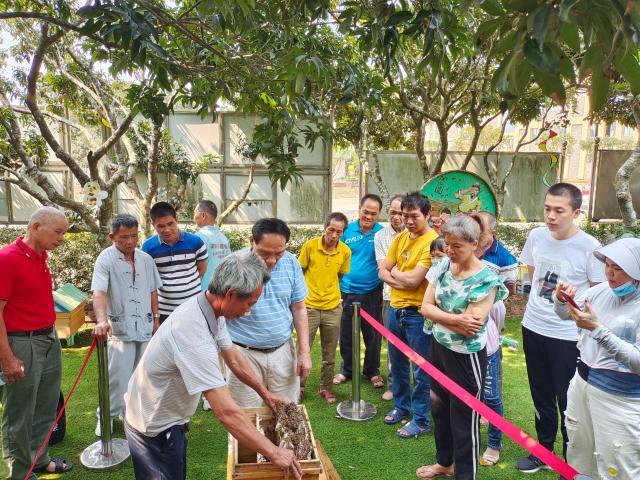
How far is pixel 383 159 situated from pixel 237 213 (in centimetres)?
394

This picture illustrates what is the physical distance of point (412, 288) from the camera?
146 inches

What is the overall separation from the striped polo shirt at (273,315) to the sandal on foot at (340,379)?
2023 millimetres

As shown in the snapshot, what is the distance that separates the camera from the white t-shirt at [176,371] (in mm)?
1949

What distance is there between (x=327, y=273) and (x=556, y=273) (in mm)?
1992

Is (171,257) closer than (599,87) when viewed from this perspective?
No

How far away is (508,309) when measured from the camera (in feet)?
24.1

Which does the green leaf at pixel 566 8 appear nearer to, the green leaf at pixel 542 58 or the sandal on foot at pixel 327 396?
the green leaf at pixel 542 58

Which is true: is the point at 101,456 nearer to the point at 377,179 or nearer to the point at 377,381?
the point at 377,381

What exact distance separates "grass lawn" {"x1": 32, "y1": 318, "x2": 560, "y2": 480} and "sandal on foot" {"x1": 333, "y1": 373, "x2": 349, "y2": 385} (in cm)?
8

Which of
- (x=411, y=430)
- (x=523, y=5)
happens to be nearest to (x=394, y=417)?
(x=411, y=430)

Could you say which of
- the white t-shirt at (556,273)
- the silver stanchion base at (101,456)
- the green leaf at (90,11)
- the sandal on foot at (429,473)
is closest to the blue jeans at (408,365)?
the sandal on foot at (429,473)

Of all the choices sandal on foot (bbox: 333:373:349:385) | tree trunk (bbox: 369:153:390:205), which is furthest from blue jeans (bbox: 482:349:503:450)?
tree trunk (bbox: 369:153:390:205)

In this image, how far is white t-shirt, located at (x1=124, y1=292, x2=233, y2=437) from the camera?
1.95 meters

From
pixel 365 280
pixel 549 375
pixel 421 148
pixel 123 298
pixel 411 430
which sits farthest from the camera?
pixel 421 148
